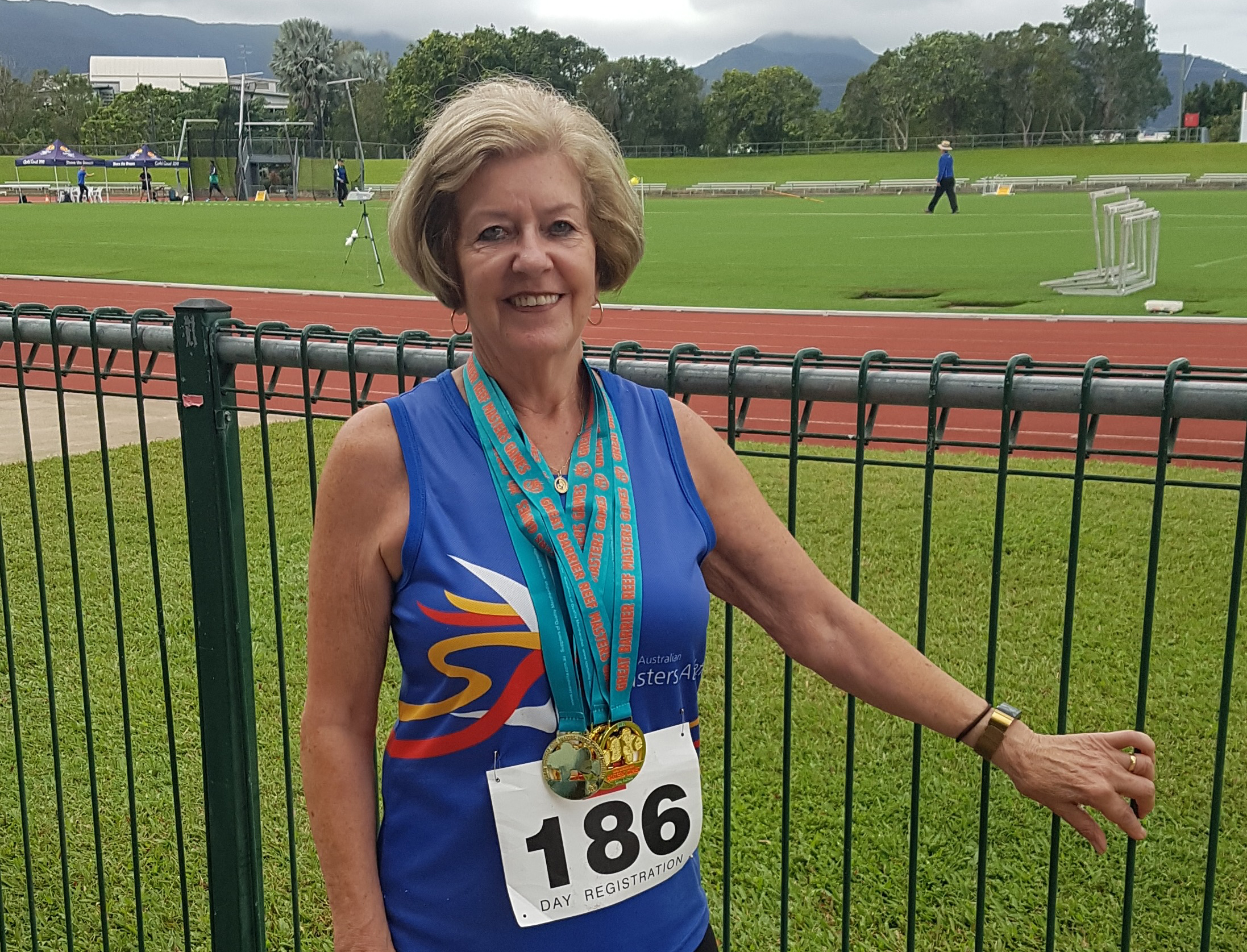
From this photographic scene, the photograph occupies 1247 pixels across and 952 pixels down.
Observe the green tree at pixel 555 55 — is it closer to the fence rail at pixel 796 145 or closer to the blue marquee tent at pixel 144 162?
the fence rail at pixel 796 145

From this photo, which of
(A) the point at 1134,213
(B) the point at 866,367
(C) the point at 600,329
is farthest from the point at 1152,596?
(A) the point at 1134,213

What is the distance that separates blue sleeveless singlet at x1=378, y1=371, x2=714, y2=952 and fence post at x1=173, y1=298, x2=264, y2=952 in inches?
37.8

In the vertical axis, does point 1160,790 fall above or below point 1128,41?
below

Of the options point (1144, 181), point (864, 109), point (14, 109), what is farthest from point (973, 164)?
point (14, 109)

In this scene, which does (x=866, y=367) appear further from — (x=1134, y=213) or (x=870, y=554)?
(x=1134, y=213)

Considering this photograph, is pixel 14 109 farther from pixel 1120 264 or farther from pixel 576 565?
pixel 576 565

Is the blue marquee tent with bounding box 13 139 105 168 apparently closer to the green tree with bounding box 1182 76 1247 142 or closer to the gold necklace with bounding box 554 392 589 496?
the green tree with bounding box 1182 76 1247 142

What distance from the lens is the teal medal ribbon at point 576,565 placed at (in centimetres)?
167

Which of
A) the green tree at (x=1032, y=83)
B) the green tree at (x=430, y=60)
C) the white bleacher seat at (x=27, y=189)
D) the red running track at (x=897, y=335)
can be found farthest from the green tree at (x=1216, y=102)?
the red running track at (x=897, y=335)

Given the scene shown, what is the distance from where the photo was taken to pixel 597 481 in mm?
1787

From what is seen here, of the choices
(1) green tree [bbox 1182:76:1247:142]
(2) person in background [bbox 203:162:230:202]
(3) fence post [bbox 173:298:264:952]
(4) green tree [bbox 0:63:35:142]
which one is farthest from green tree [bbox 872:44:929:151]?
(3) fence post [bbox 173:298:264:952]

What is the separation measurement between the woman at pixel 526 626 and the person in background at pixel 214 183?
64.5m

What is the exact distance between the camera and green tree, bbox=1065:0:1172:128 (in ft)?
324

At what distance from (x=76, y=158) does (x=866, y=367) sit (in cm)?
7551
